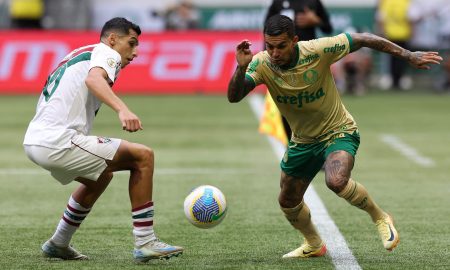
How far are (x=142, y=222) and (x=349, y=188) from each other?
4.85 feet

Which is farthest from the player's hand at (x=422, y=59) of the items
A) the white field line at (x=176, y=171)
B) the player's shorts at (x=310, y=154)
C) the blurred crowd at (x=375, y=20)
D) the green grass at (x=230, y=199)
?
the blurred crowd at (x=375, y=20)

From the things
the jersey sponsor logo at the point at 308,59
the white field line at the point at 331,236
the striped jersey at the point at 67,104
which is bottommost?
the white field line at the point at 331,236

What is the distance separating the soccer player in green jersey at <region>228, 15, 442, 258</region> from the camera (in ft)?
26.7

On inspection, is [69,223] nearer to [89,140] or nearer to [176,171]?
[89,140]

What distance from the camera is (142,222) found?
26.3 ft

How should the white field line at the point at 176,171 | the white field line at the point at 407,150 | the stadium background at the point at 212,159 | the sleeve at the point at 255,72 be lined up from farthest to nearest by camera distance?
the white field line at the point at 407,150, the white field line at the point at 176,171, the stadium background at the point at 212,159, the sleeve at the point at 255,72

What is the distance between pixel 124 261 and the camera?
8.16m

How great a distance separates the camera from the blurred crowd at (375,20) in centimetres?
2711

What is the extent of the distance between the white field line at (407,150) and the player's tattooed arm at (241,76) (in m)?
6.62

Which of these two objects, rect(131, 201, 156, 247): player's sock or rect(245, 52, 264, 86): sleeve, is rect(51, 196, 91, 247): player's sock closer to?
rect(131, 201, 156, 247): player's sock

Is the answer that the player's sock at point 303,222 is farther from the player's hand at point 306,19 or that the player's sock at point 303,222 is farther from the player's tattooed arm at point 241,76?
the player's hand at point 306,19

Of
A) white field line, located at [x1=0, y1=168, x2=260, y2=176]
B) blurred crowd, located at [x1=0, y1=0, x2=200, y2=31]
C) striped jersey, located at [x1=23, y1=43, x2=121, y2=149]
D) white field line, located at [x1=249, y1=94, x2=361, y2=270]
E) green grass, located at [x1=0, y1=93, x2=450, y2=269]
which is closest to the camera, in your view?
striped jersey, located at [x1=23, y1=43, x2=121, y2=149]

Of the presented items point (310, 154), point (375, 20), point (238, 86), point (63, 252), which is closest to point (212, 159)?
point (310, 154)

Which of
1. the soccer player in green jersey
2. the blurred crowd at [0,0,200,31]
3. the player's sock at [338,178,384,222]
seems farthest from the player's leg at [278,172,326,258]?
the blurred crowd at [0,0,200,31]
